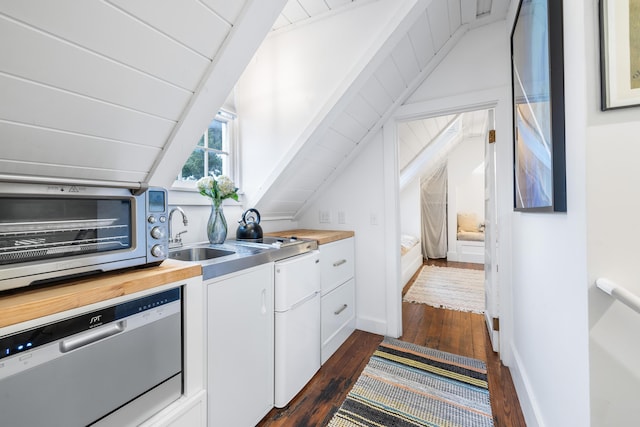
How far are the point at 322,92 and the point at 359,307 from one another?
1.85 meters

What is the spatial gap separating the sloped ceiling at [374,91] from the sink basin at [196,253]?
0.63 metres

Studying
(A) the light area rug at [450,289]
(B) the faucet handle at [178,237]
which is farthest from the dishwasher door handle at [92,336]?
(A) the light area rug at [450,289]

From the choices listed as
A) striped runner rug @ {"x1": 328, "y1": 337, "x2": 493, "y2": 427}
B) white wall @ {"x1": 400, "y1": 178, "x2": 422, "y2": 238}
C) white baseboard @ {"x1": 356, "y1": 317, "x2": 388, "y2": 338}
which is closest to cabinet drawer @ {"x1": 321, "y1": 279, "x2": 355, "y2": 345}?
white baseboard @ {"x1": 356, "y1": 317, "x2": 388, "y2": 338}

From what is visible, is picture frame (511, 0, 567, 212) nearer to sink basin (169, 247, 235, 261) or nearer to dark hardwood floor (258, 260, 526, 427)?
dark hardwood floor (258, 260, 526, 427)

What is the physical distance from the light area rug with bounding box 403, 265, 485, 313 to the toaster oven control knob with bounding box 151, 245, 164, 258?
9.35 ft

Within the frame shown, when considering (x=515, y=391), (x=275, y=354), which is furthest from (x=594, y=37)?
(x=515, y=391)

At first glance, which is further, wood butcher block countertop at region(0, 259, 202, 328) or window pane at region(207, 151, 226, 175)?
window pane at region(207, 151, 226, 175)

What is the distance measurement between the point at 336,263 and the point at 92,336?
5.16 feet

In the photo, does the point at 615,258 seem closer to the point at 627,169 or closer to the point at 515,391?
the point at 627,169

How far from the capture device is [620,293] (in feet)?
1.96

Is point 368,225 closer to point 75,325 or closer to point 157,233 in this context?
point 157,233

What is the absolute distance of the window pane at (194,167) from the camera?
5.90ft

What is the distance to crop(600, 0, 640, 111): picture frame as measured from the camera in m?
0.65

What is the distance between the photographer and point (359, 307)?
2.44 meters
